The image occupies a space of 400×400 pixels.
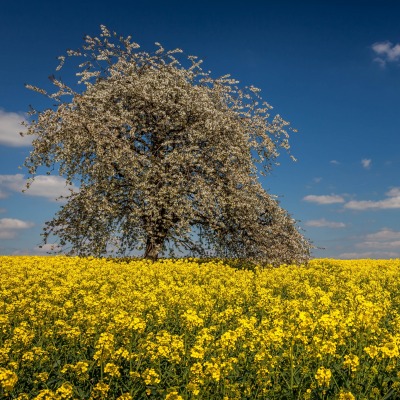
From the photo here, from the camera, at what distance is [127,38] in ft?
92.9

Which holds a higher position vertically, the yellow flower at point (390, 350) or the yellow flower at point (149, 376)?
the yellow flower at point (390, 350)

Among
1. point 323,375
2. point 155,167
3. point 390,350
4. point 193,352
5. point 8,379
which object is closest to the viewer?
point 8,379

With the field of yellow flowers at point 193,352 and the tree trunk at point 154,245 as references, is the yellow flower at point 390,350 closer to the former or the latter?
the field of yellow flowers at point 193,352

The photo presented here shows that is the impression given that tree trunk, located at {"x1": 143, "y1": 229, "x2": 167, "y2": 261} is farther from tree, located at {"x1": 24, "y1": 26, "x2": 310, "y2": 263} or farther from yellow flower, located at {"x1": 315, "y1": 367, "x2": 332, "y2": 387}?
yellow flower, located at {"x1": 315, "y1": 367, "x2": 332, "y2": 387}

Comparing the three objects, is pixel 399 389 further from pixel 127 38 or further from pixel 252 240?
pixel 127 38

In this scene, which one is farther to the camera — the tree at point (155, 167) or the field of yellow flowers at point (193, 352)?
the tree at point (155, 167)

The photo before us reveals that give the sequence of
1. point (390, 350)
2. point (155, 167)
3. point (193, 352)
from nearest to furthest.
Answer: point (193, 352)
point (390, 350)
point (155, 167)

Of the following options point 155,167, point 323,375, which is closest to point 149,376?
point 323,375

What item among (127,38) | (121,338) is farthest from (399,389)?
(127,38)

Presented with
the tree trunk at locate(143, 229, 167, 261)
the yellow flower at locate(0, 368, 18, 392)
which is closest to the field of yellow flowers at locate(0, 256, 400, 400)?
the yellow flower at locate(0, 368, 18, 392)

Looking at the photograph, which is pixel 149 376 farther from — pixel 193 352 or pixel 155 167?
pixel 155 167

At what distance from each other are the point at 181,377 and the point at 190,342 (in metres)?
1.66

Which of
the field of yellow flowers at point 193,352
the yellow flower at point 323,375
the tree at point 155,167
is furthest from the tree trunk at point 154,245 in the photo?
the yellow flower at point 323,375

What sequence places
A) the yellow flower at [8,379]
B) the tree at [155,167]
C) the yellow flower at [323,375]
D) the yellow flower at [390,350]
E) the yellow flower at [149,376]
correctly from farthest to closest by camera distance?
the tree at [155,167] < the yellow flower at [390,350] < the yellow flower at [149,376] < the yellow flower at [323,375] < the yellow flower at [8,379]
